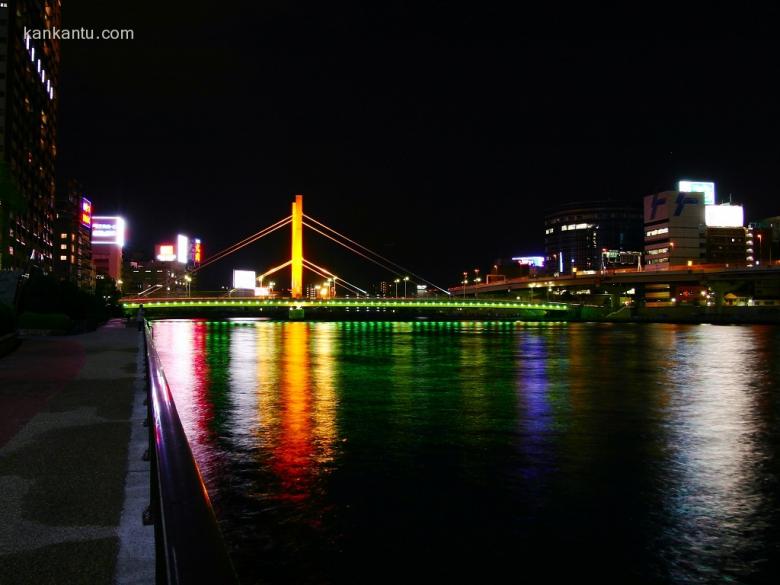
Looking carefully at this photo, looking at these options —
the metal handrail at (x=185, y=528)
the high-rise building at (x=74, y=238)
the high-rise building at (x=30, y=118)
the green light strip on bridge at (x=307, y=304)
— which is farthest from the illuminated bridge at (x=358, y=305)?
the metal handrail at (x=185, y=528)

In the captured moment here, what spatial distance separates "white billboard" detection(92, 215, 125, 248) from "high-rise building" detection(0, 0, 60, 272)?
49777 millimetres

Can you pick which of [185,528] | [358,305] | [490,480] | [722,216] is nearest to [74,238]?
[358,305]

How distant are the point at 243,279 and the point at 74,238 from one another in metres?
33.5

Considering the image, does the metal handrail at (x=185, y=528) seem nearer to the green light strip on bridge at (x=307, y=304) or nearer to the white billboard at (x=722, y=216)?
the green light strip on bridge at (x=307, y=304)

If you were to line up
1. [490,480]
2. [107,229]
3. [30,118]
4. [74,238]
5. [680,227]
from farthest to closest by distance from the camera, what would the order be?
[107,229], [680,227], [74,238], [30,118], [490,480]

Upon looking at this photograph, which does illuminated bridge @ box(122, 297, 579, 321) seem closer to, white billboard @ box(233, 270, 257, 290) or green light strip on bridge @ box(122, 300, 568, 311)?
green light strip on bridge @ box(122, 300, 568, 311)

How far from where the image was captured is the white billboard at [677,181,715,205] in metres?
164

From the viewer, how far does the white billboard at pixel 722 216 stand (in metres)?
156

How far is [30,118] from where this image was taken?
107500 mm

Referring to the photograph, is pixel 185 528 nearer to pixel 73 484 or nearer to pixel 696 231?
pixel 73 484

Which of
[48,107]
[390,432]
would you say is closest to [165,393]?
[390,432]

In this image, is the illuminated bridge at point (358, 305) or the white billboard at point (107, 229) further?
the white billboard at point (107, 229)

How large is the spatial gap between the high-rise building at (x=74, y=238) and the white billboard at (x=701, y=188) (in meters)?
126

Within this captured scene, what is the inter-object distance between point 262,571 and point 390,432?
6228 millimetres
